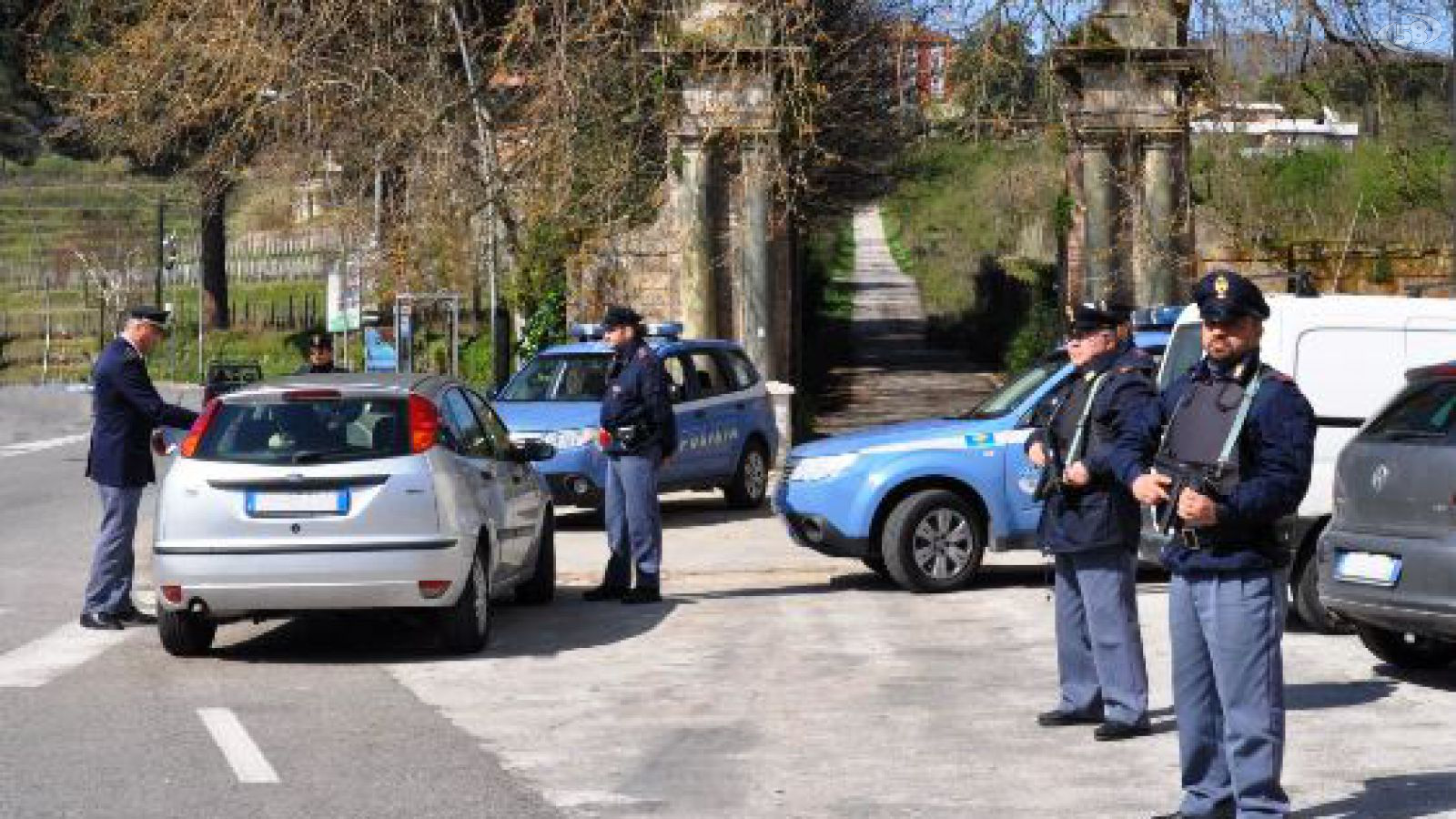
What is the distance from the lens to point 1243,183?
24969mm

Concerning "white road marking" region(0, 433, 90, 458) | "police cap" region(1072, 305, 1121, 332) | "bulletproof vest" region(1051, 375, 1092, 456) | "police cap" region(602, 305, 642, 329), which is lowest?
"white road marking" region(0, 433, 90, 458)

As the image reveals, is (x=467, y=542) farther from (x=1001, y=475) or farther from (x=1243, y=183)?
Result: (x=1243, y=183)

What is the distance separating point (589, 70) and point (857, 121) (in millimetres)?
18088

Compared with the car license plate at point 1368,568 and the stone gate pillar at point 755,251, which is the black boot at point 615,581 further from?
the stone gate pillar at point 755,251

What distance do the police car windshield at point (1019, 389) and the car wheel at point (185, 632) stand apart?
557 cm

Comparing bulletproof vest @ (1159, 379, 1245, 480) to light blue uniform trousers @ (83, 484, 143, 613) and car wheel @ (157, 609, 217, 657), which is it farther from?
light blue uniform trousers @ (83, 484, 143, 613)

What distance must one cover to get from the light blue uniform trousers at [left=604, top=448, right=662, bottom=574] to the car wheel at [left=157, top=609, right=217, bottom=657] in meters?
3.01

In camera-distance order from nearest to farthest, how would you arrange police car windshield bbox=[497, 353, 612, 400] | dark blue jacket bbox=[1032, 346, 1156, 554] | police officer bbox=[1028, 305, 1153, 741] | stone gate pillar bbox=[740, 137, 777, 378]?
dark blue jacket bbox=[1032, 346, 1156, 554] → police officer bbox=[1028, 305, 1153, 741] → police car windshield bbox=[497, 353, 612, 400] → stone gate pillar bbox=[740, 137, 777, 378]

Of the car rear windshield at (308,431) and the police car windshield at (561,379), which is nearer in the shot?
the car rear windshield at (308,431)

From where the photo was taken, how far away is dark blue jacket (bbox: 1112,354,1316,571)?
7.32m

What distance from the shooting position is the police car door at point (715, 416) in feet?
72.1

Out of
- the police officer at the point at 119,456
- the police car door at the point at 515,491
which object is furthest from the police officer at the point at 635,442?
the police officer at the point at 119,456

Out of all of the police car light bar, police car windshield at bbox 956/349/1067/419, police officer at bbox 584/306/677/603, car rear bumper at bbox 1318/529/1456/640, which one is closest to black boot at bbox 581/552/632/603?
police officer at bbox 584/306/677/603

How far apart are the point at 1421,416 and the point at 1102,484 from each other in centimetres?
223
